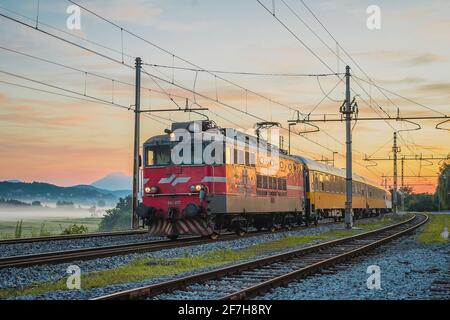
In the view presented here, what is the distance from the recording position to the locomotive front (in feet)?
76.8

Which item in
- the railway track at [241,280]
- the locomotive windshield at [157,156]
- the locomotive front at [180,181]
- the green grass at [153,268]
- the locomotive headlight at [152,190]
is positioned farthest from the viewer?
the locomotive windshield at [157,156]

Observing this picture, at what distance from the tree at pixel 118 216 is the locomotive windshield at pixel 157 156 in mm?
132730

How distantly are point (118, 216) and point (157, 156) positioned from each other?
144534mm

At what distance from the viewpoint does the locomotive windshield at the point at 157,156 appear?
79.3ft

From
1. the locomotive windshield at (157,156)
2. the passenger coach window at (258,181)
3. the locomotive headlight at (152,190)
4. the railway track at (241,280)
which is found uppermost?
the locomotive windshield at (157,156)

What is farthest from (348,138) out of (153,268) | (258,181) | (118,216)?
(118,216)

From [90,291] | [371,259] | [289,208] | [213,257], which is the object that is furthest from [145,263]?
[289,208]

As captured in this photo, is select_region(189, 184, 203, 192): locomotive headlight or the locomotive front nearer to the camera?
select_region(189, 184, 203, 192): locomotive headlight

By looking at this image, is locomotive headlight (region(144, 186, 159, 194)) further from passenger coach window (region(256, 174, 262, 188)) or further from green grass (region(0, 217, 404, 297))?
passenger coach window (region(256, 174, 262, 188))

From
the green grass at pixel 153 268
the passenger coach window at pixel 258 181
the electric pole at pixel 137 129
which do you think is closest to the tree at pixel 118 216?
the electric pole at pixel 137 129

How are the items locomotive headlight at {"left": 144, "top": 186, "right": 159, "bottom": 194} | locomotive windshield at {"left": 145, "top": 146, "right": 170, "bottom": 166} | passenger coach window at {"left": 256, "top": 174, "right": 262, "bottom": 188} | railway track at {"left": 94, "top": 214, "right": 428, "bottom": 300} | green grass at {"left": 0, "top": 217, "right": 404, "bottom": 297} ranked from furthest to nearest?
passenger coach window at {"left": 256, "top": 174, "right": 262, "bottom": 188}
locomotive windshield at {"left": 145, "top": 146, "right": 170, "bottom": 166}
locomotive headlight at {"left": 144, "top": 186, "right": 159, "bottom": 194}
green grass at {"left": 0, "top": 217, "right": 404, "bottom": 297}
railway track at {"left": 94, "top": 214, "right": 428, "bottom": 300}

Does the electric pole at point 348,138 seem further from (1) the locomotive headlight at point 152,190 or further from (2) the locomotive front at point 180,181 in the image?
(1) the locomotive headlight at point 152,190

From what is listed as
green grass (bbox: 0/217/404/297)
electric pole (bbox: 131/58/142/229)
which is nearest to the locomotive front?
green grass (bbox: 0/217/404/297)

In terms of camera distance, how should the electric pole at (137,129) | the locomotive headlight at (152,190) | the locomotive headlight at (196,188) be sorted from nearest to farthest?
the locomotive headlight at (196,188) < the locomotive headlight at (152,190) < the electric pole at (137,129)
